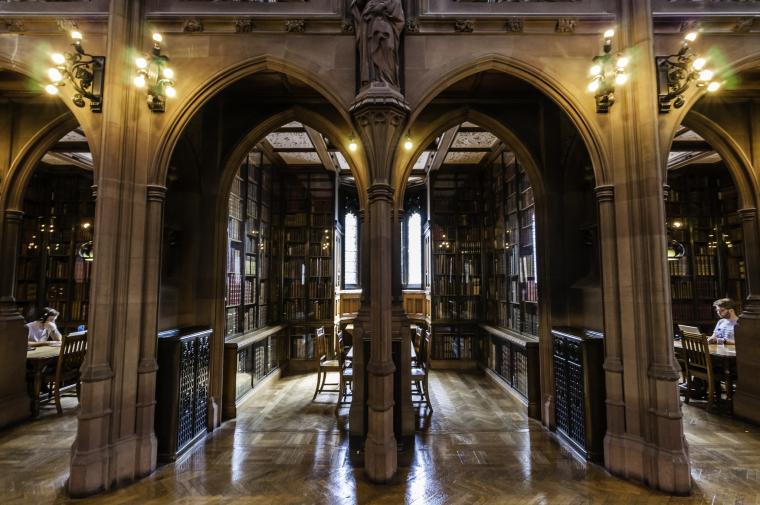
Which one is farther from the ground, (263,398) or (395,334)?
(395,334)

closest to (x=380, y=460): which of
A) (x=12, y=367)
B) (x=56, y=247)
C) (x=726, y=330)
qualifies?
(x=12, y=367)

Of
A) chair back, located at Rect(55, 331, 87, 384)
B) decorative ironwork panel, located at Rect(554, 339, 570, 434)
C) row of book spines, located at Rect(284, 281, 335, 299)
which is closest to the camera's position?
decorative ironwork panel, located at Rect(554, 339, 570, 434)

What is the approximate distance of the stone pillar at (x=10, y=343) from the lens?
423cm

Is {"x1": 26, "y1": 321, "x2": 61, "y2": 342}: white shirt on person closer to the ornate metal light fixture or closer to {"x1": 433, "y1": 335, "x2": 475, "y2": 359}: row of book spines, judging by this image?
{"x1": 433, "y1": 335, "x2": 475, "y2": 359}: row of book spines

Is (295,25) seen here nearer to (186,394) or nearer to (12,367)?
(186,394)

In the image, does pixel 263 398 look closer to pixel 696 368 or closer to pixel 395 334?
pixel 395 334

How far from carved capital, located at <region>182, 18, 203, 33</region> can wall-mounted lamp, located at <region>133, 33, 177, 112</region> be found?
0.32 metres

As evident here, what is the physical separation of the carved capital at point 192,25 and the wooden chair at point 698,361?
256 inches

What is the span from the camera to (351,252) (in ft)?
30.9

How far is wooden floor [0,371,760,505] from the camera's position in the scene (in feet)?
9.08

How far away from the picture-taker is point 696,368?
4.92 m

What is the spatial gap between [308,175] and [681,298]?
7.66 metres

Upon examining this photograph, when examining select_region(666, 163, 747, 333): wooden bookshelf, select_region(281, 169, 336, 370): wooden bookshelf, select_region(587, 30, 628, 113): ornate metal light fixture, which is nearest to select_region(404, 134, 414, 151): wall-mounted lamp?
select_region(587, 30, 628, 113): ornate metal light fixture

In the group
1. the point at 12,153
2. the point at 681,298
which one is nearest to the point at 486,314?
the point at 681,298
